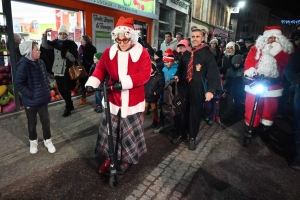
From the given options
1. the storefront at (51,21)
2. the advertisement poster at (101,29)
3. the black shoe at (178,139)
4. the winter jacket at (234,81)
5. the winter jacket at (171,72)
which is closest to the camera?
the black shoe at (178,139)

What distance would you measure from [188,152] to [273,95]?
1.92 metres

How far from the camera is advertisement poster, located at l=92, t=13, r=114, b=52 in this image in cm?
754

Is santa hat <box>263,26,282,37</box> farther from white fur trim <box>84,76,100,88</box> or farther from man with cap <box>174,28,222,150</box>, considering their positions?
white fur trim <box>84,76,100,88</box>

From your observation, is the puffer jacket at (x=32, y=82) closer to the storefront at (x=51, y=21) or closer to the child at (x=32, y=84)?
the child at (x=32, y=84)

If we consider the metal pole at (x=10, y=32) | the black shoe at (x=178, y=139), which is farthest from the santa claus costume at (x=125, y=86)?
the metal pole at (x=10, y=32)

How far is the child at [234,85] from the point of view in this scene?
5.36 m

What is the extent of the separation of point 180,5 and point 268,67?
11448 mm

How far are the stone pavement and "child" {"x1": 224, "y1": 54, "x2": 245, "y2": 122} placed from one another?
1.60 metres

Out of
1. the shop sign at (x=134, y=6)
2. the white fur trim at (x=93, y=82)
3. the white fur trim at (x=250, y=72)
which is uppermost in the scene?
the shop sign at (x=134, y=6)

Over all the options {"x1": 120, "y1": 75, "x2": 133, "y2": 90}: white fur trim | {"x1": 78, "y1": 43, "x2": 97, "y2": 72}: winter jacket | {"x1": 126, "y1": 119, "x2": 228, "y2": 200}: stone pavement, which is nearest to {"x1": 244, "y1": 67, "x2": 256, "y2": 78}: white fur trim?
{"x1": 126, "y1": 119, "x2": 228, "y2": 200}: stone pavement

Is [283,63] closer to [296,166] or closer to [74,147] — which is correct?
[296,166]

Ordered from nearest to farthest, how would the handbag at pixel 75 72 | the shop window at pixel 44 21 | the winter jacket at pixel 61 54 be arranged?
the winter jacket at pixel 61 54, the handbag at pixel 75 72, the shop window at pixel 44 21

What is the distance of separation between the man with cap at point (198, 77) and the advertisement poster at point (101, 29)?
15.4 ft

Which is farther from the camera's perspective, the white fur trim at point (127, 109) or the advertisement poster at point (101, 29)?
the advertisement poster at point (101, 29)
